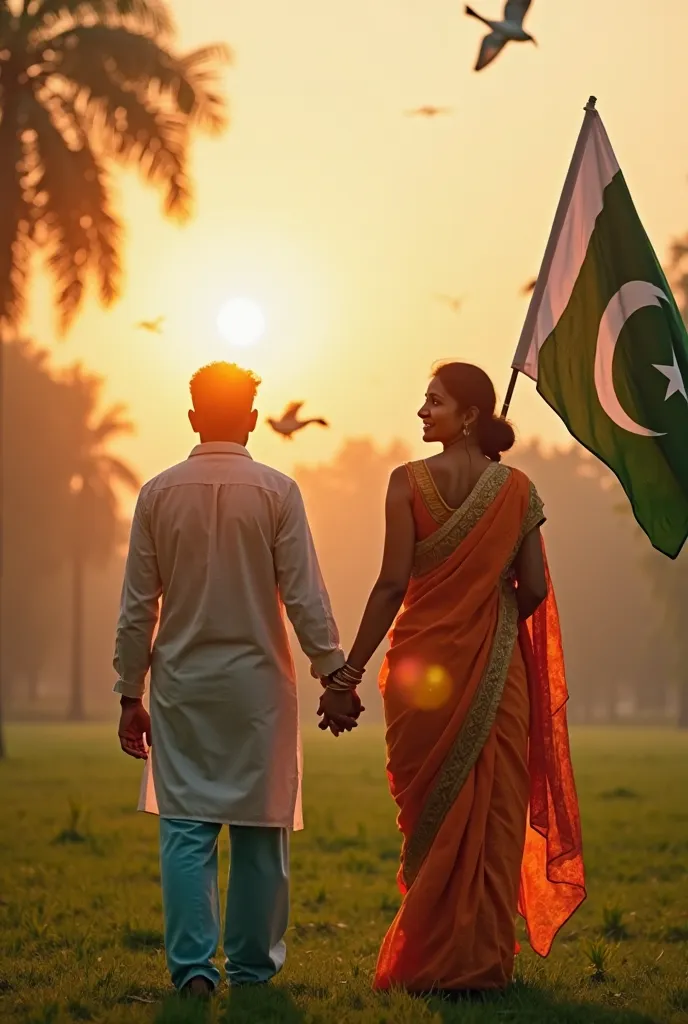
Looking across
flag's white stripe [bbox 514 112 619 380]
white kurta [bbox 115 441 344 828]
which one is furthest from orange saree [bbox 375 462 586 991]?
flag's white stripe [bbox 514 112 619 380]

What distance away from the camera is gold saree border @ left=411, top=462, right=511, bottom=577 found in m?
6.09

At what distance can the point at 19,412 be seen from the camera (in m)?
46.2

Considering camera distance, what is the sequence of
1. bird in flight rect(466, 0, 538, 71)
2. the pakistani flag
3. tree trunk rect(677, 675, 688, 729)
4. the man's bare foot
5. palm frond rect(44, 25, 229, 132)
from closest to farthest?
1. the man's bare foot
2. the pakistani flag
3. bird in flight rect(466, 0, 538, 71)
4. palm frond rect(44, 25, 229, 132)
5. tree trunk rect(677, 675, 688, 729)

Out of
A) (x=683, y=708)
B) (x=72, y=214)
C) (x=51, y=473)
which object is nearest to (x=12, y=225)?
(x=72, y=214)

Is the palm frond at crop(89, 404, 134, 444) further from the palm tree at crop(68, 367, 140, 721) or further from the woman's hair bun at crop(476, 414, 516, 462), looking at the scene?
the woman's hair bun at crop(476, 414, 516, 462)

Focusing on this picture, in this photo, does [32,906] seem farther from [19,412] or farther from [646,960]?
[19,412]

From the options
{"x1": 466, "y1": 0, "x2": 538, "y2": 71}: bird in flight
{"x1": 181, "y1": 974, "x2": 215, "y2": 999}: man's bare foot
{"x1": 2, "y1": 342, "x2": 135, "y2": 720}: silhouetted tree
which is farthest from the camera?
{"x1": 2, "y1": 342, "x2": 135, "y2": 720}: silhouetted tree

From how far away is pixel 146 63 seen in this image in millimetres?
18562

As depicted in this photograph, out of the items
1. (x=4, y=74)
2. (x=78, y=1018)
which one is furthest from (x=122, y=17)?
(x=78, y=1018)

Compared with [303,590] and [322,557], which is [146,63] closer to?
[303,590]

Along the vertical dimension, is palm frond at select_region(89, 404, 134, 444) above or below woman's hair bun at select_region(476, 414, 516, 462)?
above

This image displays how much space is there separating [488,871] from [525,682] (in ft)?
2.59

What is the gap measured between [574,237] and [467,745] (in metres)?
2.62

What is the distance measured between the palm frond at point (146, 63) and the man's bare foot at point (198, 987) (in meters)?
14.8
